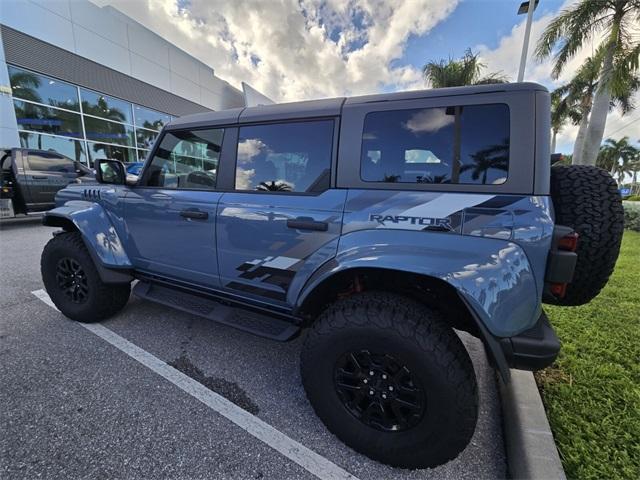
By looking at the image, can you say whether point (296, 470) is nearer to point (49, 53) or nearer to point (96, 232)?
point (96, 232)

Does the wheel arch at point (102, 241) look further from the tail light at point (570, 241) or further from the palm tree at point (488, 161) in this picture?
the tail light at point (570, 241)

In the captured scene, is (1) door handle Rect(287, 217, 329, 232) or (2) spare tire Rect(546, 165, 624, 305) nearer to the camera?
(2) spare tire Rect(546, 165, 624, 305)

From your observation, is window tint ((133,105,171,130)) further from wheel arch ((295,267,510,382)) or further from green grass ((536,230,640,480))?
green grass ((536,230,640,480))

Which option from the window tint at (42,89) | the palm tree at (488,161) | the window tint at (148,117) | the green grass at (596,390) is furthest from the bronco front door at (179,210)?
the window tint at (148,117)

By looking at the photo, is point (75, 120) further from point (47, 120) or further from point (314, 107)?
point (314, 107)

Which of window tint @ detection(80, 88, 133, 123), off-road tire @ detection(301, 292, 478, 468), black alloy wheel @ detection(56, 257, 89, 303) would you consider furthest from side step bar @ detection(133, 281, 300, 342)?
window tint @ detection(80, 88, 133, 123)

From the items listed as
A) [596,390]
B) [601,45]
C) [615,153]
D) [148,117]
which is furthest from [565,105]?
[615,153]

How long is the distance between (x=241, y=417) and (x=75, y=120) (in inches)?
606

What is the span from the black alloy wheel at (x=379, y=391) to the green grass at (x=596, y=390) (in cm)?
82

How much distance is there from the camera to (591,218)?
1595 millimetres

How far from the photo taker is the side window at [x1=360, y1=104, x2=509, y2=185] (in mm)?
1495

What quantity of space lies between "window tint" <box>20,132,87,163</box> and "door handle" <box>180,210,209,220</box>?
36.9ft

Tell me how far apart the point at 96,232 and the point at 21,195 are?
7419mm

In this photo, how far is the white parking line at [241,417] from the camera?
1.62 m
